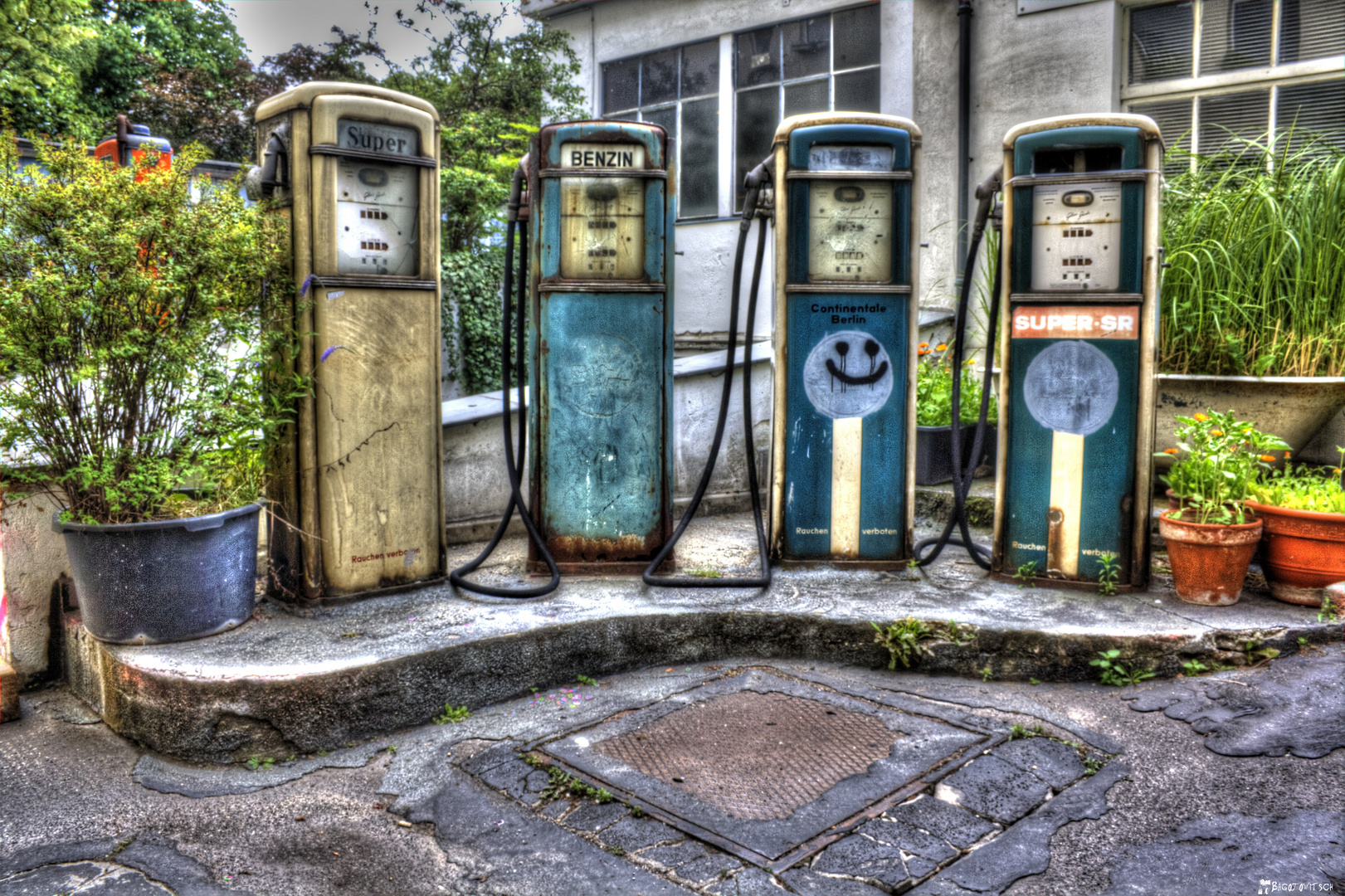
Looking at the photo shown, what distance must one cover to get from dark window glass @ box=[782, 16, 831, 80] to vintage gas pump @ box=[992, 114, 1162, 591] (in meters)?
4.82

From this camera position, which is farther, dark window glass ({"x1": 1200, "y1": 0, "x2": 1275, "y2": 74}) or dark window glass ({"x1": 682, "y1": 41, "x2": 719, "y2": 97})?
dark window glass ({"x1": 682, "y1": 41, "x2": 719, "y2": 97})

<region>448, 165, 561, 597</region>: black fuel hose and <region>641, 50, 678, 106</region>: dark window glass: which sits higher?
<region>641, 50, 678, 106</region>: dark window glass

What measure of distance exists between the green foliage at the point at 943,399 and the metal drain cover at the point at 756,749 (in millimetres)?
2744

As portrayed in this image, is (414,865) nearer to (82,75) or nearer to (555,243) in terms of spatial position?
(555,243)

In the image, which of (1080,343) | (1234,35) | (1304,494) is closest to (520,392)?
(1080,343)

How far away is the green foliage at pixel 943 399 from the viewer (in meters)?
5.55

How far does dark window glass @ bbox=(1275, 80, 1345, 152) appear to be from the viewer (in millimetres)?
5891

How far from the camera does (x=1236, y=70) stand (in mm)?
6215

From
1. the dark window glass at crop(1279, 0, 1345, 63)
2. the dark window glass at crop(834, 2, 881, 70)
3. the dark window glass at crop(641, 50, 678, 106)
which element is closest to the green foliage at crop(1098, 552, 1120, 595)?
the dark window glass at crop(1279, 0, 1345, 63)

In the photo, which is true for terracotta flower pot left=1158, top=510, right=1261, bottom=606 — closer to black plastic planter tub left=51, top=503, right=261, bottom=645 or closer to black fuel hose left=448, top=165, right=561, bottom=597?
black fuel hose left=448, top=165, right=561, bottom=597

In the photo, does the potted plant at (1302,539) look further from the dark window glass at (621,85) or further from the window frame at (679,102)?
the dark window glass at (621,85)

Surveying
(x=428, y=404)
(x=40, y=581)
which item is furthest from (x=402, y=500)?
(x=40, y=581)

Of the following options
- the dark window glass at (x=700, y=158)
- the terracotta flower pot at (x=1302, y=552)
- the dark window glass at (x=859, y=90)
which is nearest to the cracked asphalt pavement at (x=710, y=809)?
the terracotta flower pot at (x=1302, y=552)

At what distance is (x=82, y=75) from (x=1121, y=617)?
2170cm
